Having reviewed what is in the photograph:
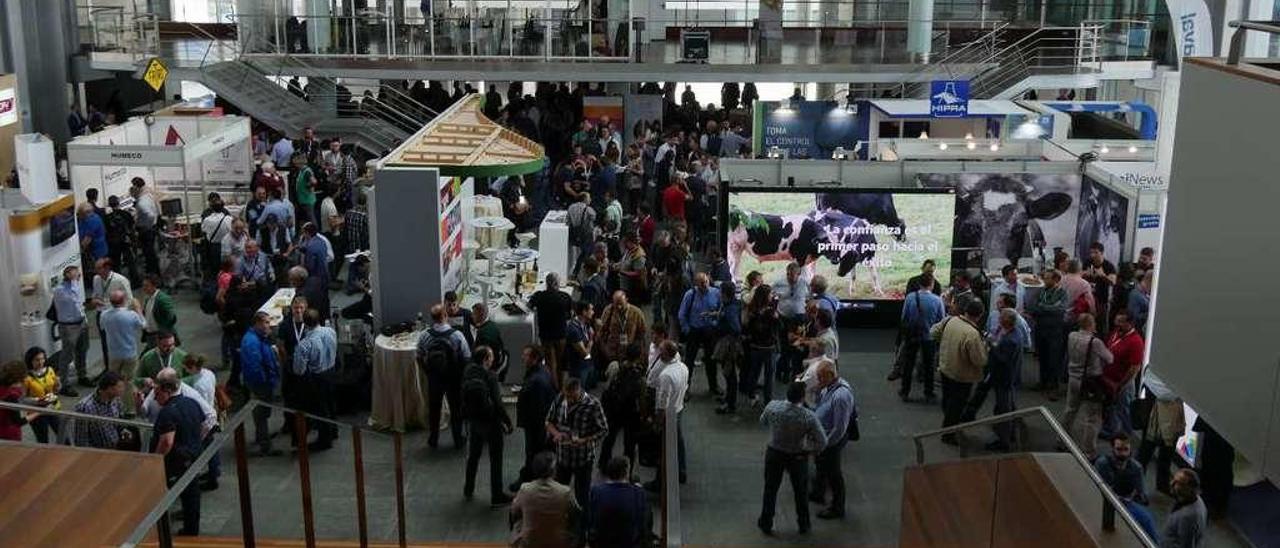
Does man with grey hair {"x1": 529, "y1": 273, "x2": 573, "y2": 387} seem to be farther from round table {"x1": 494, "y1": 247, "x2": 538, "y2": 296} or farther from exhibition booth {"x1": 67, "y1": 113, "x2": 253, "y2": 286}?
exhibition booth {"x1": 67, "y1": 113, "x2": 253, "y2": 286}

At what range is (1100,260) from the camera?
1314 cm

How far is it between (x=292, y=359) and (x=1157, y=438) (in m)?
6.67

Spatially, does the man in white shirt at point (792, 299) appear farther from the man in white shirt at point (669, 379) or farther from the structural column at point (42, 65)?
the structural column at point (42, 65)

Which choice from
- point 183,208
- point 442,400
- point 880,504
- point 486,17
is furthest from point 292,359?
point 486,17

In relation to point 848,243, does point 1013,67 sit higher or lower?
higher

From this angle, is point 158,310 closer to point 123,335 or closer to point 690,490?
point 123,335

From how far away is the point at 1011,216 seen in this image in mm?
14875

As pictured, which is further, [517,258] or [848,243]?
[848,243]

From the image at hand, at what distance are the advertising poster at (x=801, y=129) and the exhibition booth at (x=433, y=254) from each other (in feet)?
25.1

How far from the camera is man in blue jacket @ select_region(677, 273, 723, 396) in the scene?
11.8m

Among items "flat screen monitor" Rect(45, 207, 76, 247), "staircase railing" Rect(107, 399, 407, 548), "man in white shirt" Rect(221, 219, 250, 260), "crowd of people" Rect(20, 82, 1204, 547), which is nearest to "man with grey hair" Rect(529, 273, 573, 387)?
"crowd of people" Rect(20, 82, 1204, 547)

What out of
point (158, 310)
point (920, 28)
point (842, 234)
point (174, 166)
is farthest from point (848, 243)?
point (920, 28)

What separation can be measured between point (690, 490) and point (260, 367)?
3.56 meters

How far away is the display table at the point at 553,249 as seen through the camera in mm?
14578
